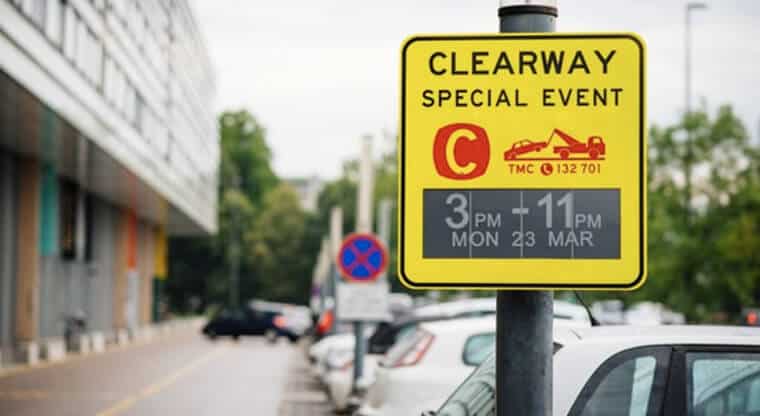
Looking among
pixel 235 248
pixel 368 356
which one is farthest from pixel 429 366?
pixel 235 248

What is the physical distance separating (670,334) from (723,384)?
28 centimetres

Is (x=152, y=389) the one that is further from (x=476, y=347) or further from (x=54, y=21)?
(x=476, y=347)

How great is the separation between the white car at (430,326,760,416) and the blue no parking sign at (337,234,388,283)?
13.7 m

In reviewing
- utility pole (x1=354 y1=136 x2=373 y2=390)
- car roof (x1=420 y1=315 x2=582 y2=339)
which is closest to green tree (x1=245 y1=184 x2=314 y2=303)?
utility pole (x1=354 y1=136 x2=373 y2=390)

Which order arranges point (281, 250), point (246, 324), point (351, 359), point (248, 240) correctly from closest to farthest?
point (351, 359)
point (246, 324)
point (248, 240)
point (281, 250)

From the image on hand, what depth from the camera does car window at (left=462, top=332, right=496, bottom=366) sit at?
1062cm

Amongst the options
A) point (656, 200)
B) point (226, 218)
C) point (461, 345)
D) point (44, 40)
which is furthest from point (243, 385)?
point (226, 218)

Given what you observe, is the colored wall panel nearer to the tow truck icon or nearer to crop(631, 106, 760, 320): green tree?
crop(631, 106, 760, 320): green tree

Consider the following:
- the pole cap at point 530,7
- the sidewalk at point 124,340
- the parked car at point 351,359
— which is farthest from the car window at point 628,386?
the sidewalk at point 124,340

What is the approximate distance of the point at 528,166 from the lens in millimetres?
3957

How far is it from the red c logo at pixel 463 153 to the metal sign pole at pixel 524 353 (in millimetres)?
362

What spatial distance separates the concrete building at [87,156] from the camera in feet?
102

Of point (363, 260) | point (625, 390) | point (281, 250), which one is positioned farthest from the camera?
point (281, 250)

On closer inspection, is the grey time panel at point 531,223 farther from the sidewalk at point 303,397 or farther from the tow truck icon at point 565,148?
the sidewalk at point 303,397
